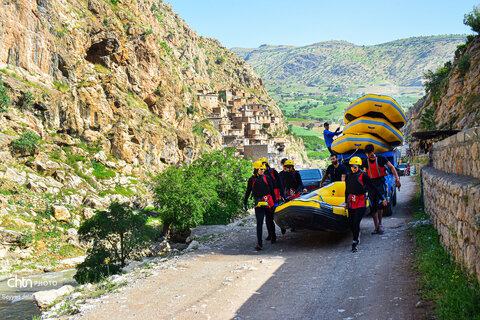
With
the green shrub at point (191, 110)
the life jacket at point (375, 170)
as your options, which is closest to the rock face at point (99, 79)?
the green shrub at point (191, 110)

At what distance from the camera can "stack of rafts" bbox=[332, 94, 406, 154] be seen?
14.6 m

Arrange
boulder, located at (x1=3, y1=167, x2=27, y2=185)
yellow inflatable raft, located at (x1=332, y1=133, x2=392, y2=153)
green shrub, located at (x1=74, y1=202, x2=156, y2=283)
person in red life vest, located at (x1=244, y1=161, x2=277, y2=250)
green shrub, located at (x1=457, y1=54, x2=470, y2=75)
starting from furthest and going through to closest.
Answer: green shrub, located at (x1=457, y1=54, x2=470, y2=75) < boulder, located at (x1=3, y1=167, x2=27, y2=185) < green shrub, located at (x1=74, y1=202, x2=156, y2=283) < yellow inflatable raft, located at (x1=332, y1=133, x2=392, y2=153) < person in red life vest, located at (x1=244, y1=161, x2=277, y2=250)

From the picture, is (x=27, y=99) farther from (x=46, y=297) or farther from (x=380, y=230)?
(x=380, y=230)

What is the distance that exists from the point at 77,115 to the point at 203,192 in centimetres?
2521

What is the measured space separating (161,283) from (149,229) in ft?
59.9

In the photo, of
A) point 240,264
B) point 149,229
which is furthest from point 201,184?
point 240,264

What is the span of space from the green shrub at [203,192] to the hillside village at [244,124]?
194 feet

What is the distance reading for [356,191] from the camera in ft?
32.4

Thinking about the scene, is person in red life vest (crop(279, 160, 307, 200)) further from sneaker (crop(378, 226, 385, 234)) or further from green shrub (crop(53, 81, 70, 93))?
green shrub (crop(53, 81, 70, 93))

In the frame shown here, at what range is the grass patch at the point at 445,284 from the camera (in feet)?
16.0

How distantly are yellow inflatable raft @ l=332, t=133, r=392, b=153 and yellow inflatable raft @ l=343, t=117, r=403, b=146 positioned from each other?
20 centimetres

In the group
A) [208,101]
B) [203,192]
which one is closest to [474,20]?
[203,192]

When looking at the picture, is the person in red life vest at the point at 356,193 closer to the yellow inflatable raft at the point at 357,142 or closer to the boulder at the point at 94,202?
the yellow inflatable raft at the point at 357,142

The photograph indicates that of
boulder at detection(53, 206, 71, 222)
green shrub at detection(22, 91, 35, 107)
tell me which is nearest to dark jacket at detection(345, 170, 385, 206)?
boulder at detection(53, 206, 71, 222)
